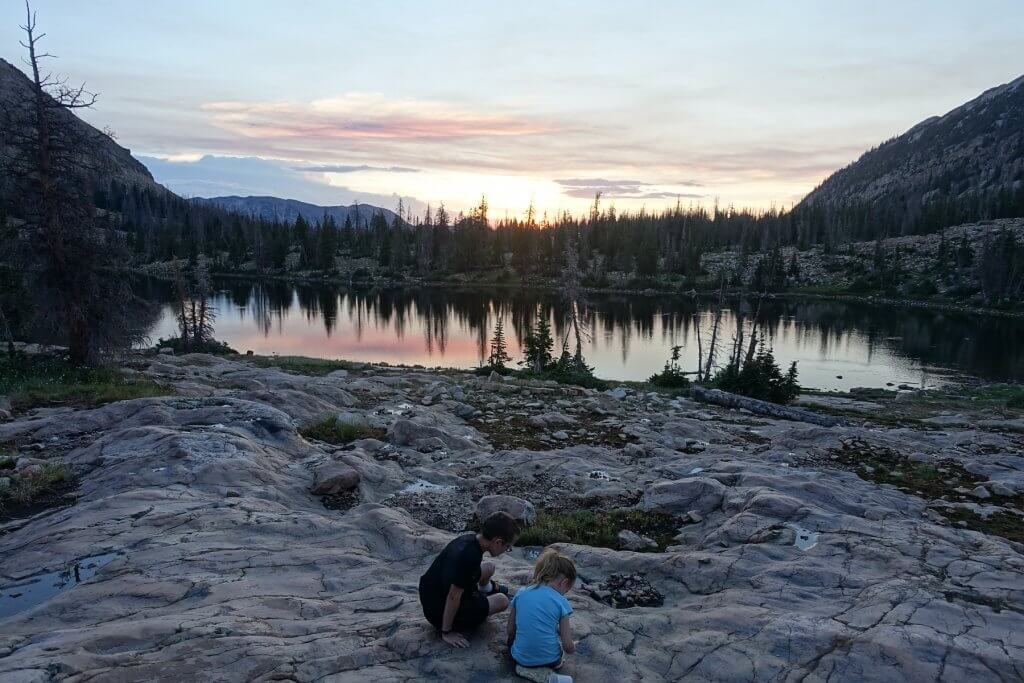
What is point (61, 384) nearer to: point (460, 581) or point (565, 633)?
point (460, 581)

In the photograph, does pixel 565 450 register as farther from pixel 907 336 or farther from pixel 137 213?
pixel 137 213

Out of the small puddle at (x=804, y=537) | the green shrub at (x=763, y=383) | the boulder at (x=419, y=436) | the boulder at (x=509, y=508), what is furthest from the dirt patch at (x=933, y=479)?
the green shrub at (x=763, y=383)

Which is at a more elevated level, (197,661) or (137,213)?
(137,213)

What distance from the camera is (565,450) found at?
584 inches

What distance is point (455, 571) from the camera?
228 inches

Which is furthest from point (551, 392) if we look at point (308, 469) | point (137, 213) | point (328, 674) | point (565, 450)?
point (137, 213)

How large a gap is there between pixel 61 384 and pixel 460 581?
17902 mm

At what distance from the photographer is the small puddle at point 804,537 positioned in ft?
28.7

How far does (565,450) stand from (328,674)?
33.1ft

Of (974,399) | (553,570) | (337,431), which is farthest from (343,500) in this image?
(974,399)

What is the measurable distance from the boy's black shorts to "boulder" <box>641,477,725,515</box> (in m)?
5.61

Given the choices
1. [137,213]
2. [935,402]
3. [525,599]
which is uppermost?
[137,213]

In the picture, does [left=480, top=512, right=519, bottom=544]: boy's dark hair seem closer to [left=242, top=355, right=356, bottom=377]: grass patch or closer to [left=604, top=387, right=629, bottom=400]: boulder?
[left=604, top=387, right=629, bottom=400]: boulder

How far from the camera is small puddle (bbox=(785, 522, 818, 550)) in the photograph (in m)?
8.73
